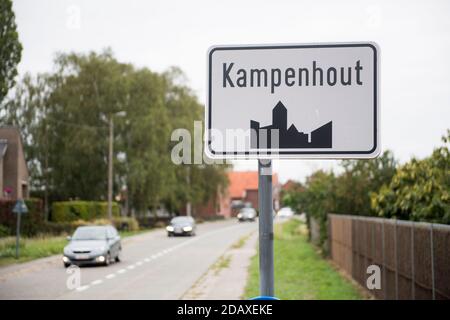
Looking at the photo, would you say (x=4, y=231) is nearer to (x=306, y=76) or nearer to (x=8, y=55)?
(x=8, y=55)

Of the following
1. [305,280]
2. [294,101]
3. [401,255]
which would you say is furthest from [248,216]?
[294,101]

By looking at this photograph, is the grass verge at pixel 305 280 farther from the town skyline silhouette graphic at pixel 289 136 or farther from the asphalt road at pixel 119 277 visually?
the town skyline silhouette graphic at pixel 289 136

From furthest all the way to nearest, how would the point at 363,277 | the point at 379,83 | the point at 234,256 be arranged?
the point at 234,256, the point at 363,277, the point at 379,83

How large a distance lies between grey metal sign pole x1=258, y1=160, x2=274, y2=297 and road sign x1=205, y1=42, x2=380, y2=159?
8cm

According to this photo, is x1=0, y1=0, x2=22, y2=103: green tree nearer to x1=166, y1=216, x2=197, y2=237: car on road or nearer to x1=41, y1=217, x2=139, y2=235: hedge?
x1=41, y1=217, x2=139, y2=235: hedge

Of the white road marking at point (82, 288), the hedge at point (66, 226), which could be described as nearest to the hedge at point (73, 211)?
the hedge at point (66, 226)

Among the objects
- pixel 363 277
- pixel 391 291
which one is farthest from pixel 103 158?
pixel 391 291

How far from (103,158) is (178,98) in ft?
46.1

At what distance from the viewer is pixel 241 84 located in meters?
2.49

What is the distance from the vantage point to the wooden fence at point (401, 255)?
7.79m

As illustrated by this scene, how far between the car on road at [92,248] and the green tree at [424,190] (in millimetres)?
11493

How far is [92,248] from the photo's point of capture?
21.6 meters

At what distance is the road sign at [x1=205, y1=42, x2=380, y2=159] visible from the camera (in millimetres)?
2406
